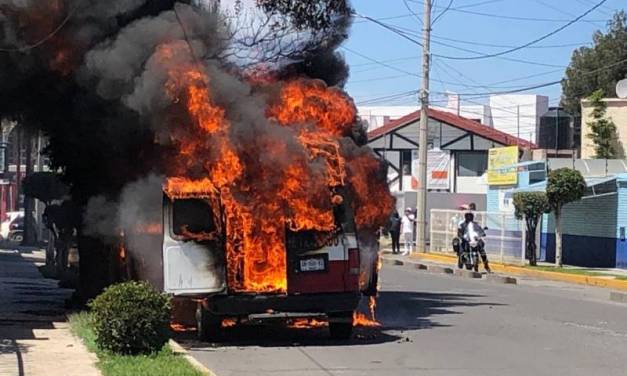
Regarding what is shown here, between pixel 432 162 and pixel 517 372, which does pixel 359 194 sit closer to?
pixel 517 372

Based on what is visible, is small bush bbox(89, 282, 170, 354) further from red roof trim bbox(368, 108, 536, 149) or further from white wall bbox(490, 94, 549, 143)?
white wall bbox(490, 94, 549, 143)

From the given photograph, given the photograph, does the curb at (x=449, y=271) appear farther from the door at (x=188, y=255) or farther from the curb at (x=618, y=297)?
the door at (x=188, y=255)

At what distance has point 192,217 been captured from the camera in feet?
43.5

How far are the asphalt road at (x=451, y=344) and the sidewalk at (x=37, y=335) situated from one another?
152 cm

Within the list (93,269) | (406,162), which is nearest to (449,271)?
(93,269)

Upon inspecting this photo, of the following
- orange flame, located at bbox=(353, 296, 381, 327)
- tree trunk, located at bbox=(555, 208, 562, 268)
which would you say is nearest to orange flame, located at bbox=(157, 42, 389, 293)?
orange flame, located at bbox=(353, 296, 381, 327)

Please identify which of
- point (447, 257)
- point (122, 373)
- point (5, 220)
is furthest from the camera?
point (5, 220)

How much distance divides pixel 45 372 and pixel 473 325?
7.72 metres

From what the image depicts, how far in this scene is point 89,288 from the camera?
720 inches

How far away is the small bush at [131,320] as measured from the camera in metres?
11.3

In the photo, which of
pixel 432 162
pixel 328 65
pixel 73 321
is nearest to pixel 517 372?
pixel 73 321

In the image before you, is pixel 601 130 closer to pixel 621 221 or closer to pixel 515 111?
pixel 621 221

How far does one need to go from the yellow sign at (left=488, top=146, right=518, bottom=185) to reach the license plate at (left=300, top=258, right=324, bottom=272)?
2644cm

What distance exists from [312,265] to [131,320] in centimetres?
301
